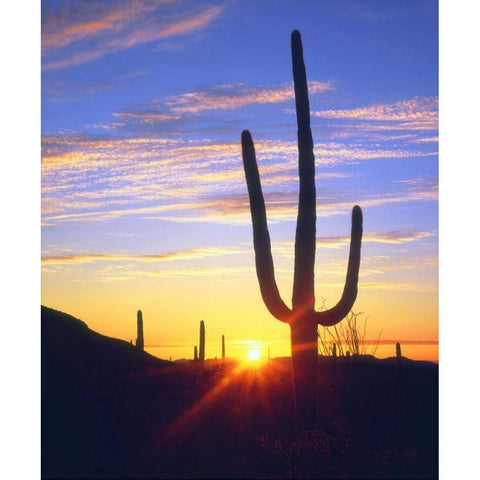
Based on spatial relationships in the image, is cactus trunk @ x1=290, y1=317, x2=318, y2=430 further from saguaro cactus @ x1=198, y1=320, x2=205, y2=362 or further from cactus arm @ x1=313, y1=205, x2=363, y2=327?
saguaro cactus @ x1=198, y1=320, x2=205, y2=362

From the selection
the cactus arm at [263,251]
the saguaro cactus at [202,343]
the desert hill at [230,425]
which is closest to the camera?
the desert hill at [230,425]

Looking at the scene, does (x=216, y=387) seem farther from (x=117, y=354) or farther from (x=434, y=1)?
(x=434, y=1)

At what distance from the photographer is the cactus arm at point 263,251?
9.22m

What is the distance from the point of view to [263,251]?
9219mm

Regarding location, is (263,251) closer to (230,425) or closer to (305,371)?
(305,371)

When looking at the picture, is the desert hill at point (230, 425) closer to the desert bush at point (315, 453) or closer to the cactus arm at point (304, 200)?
the desert bush at point (315, 453)

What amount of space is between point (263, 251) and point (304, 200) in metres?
0.77

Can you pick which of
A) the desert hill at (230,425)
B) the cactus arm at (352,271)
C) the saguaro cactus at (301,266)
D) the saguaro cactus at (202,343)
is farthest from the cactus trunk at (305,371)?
the saguaro cactus at (202,343)

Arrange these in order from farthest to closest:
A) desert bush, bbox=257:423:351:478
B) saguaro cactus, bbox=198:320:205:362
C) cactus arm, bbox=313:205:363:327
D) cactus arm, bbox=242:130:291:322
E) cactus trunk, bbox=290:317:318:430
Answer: saguaro cactus, bbox=198:320:205:362
cactus arm, bbox=313:205:363:327
cactus arm, bbox=242:130:291:322
cactus trunk, bbox=290:317:318:430
desert bush, bbox=257:423:351:478

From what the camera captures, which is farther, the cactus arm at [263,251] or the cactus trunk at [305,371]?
the cactus arm at [263,251]

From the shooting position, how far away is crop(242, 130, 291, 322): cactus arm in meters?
9.22

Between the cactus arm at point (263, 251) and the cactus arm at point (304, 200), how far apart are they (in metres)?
0.21

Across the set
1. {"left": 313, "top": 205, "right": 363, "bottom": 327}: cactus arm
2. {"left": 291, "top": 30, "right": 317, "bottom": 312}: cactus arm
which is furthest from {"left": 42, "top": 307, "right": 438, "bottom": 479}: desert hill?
{"left": 291, "top": 30, "right": 317, "bottom": 312}: cactus arm

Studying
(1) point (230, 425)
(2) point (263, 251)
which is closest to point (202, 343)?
(1) point (230, 425)
